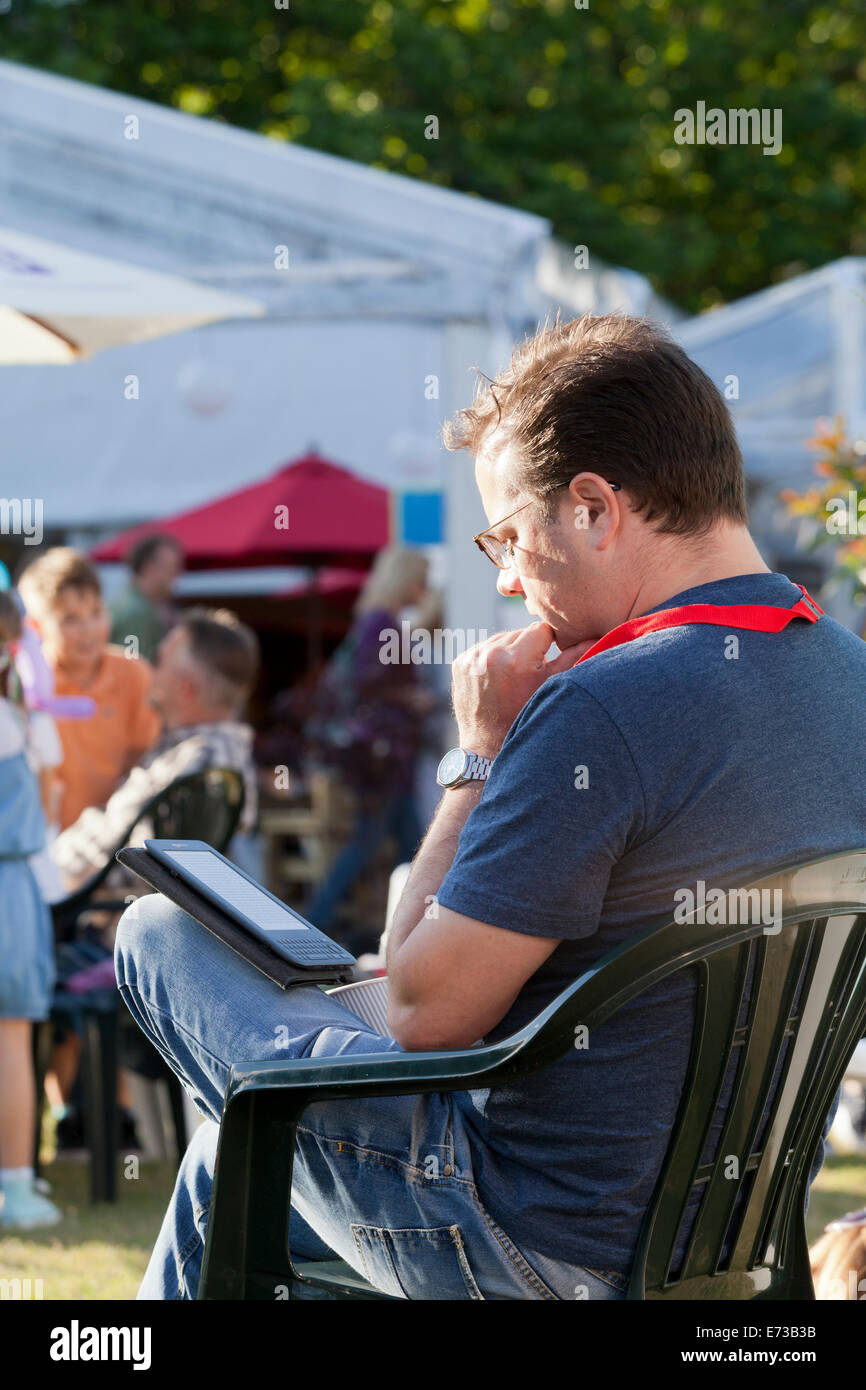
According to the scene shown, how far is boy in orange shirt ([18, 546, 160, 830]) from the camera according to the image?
4.73 m

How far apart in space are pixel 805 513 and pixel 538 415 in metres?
2.47

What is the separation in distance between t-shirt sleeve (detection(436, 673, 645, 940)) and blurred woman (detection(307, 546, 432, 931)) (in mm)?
5248

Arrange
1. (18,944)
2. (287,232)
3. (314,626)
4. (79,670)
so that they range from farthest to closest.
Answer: (314,626), (287,232), (79,670), (18,944)

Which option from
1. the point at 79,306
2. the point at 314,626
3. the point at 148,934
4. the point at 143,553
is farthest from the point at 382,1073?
the point at 314,626

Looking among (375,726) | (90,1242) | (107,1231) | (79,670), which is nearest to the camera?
(90,1242)

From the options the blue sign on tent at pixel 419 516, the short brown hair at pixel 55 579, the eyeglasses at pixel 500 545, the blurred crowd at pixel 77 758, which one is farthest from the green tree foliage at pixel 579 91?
the eyeglasses at pixel 500 545

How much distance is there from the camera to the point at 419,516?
7383 mm

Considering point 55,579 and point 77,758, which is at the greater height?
point 55,579

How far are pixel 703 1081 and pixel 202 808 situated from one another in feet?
8.90

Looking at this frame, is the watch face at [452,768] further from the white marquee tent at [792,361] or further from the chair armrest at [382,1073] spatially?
the white marquee tent at [792,361]

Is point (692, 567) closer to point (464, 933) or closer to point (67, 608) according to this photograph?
point (464, 933)

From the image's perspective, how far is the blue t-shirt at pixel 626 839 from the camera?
144 centimetres
